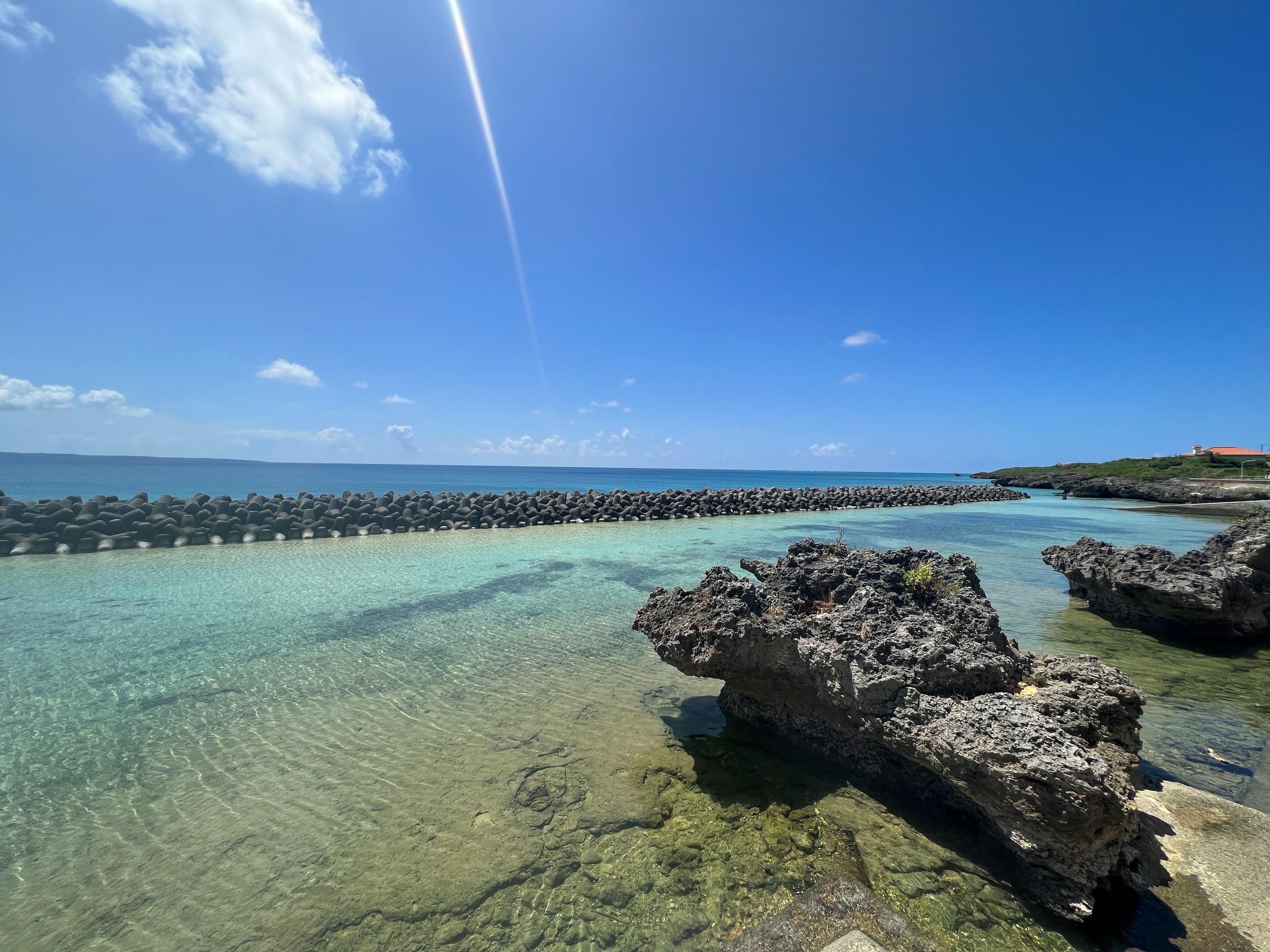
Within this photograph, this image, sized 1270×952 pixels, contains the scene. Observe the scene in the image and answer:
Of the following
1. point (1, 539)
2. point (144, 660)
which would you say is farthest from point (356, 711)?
point (1, 539)

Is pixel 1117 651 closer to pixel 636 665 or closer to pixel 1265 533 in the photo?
pixel 1265 533

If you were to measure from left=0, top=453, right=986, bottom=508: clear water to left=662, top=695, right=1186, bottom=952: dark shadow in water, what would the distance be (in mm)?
32916

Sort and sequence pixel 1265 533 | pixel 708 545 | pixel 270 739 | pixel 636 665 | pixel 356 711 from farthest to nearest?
pixel 708 545
pixel 1265 533
pixel 636 665
pixel 356 711
pixel 270 739

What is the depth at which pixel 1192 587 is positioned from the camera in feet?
26.8

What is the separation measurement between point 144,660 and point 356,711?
4.47m

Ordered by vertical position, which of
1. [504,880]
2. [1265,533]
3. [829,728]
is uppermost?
[1265,533]

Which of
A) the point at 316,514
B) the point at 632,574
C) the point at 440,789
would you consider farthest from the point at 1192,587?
the point at 316,514

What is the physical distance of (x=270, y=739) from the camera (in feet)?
18.4

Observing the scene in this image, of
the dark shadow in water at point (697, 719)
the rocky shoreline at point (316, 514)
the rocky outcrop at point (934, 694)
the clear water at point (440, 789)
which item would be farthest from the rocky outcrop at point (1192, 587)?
the rocky shoreline at point (316, 514)

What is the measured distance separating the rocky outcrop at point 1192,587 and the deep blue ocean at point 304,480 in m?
38.5

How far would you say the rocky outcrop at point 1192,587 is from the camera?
814cm

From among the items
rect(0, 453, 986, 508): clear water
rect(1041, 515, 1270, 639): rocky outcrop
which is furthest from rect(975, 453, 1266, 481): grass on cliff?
rect(1041, 515, 1270, 639): rocky outcrop

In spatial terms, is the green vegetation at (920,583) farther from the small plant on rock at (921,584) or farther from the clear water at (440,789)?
the clear water at (440,789)

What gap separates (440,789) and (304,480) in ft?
309
